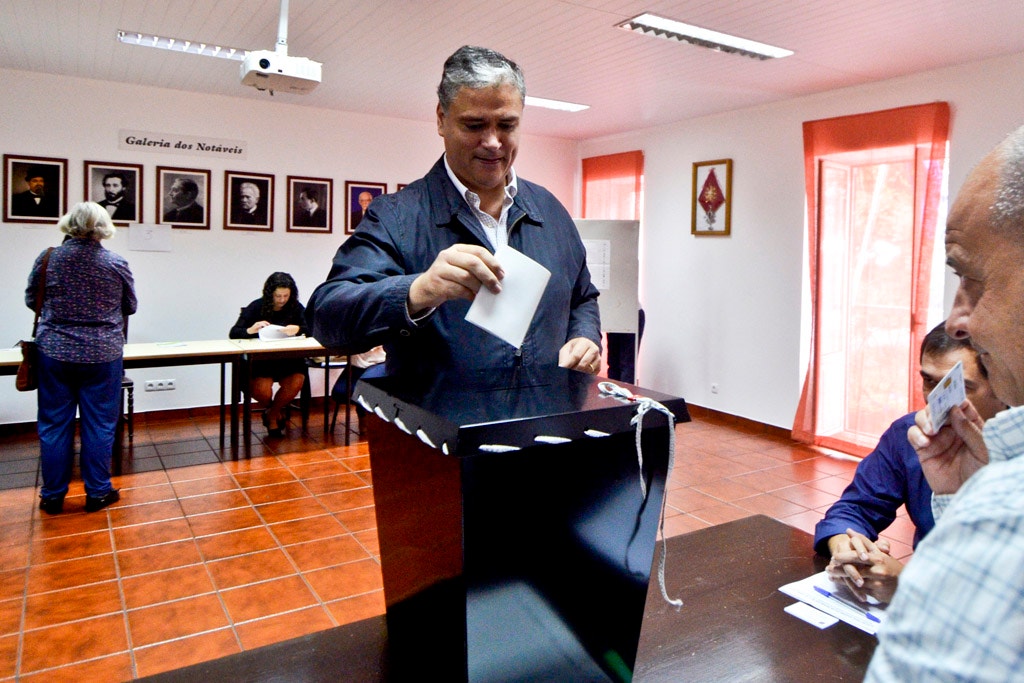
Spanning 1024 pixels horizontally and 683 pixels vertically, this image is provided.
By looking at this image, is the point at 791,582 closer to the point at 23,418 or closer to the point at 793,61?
the point at 793,61

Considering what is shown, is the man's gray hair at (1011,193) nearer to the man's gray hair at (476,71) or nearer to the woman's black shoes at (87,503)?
the man's gray hair at (476,71)

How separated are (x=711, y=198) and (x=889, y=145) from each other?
167 cm

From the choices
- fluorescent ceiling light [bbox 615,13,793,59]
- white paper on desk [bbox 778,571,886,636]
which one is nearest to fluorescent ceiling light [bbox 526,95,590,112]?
fluorescent ceiling light [bbox 615,13,793,59]

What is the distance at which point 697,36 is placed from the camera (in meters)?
4.13

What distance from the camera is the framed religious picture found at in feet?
20.4

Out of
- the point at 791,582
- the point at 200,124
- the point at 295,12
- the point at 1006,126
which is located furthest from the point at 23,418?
the point at 1006,126

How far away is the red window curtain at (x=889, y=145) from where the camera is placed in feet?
15.1

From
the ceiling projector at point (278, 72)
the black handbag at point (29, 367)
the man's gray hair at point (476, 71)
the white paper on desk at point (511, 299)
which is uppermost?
the ceiling projector at point (278, 72)

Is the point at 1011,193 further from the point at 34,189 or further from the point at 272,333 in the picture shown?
the point at 34,189

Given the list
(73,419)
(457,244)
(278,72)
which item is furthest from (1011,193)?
(73,419)

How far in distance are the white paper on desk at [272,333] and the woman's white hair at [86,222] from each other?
177 centimetres

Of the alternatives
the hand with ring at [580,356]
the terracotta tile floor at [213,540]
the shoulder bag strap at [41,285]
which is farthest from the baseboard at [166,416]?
the hand with ring at [580,356]

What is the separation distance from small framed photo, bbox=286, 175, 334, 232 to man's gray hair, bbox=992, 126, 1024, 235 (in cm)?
644

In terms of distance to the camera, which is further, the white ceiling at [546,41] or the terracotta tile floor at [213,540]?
A: the white ceiling at [546,41]
